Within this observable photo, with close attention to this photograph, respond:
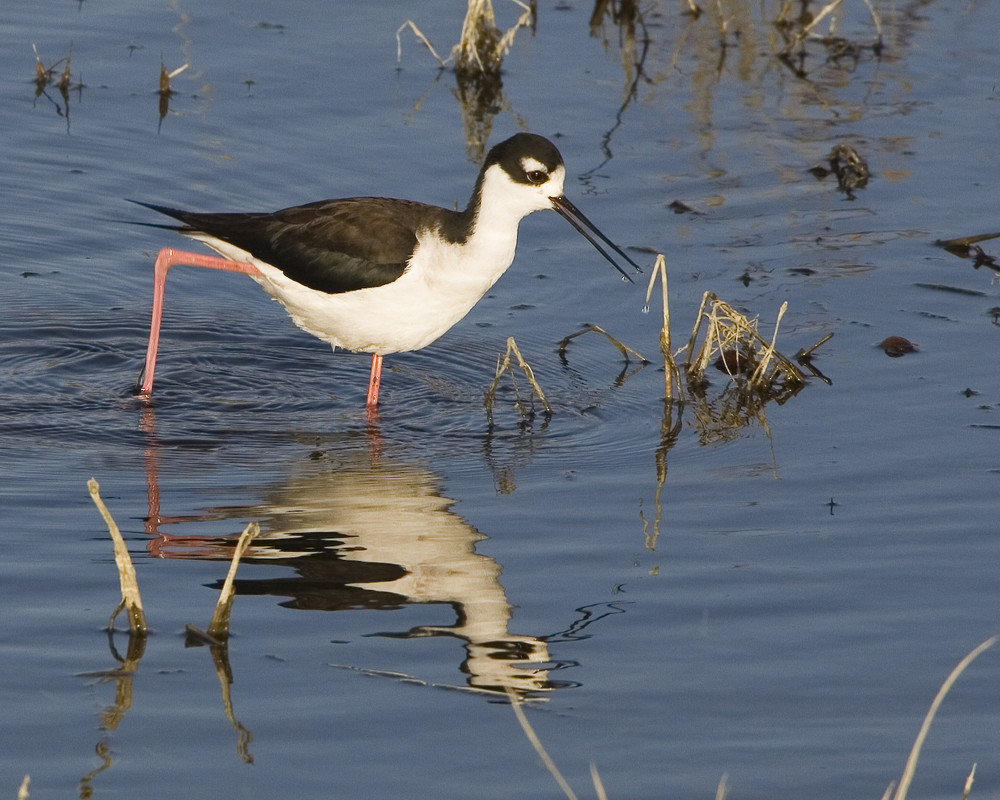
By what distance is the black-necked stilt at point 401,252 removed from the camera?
20.7ft

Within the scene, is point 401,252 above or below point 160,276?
above

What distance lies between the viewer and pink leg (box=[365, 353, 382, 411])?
21.7ft

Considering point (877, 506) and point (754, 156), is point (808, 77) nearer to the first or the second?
point (754, 156)

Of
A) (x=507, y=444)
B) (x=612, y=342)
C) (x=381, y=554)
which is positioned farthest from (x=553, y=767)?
(x=612, y=342)

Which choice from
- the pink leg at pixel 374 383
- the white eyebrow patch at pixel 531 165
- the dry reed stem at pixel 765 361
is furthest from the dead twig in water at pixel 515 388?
the dry reed stem at pixel 765 361

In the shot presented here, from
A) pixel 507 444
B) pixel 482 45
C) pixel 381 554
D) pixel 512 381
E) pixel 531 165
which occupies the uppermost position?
pixel 482 45

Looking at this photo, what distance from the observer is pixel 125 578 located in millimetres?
4250

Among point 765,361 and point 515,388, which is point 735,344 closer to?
point 765,361

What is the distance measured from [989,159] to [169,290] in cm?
465

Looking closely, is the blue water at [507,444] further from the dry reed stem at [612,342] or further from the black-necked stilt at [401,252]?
the black-necked stilt at [401,252]

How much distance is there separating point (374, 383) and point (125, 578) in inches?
99.3

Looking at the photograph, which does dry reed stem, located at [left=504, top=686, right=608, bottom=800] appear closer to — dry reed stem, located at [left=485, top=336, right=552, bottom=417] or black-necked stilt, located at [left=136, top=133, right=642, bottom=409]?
dry reed stem, located at [left=485, top=336, right=552, bottom=417]

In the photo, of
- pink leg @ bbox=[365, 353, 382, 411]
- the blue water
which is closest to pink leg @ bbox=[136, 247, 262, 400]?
the blue water

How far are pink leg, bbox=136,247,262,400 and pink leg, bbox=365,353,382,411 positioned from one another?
63cm
